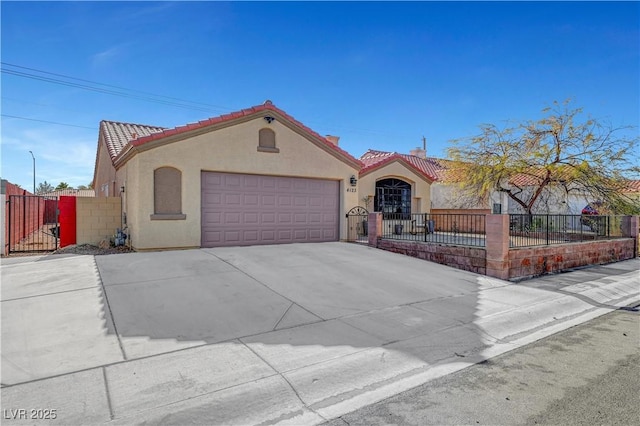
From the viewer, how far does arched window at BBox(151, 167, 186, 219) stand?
1057 cm

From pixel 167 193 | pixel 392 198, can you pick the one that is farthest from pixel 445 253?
pixel 167 193

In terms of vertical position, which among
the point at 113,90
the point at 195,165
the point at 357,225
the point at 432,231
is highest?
the point at 113,90

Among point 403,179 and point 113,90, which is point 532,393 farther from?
point 113,90

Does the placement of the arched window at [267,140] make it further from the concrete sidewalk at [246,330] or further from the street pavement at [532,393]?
the street pavement at [532,393]

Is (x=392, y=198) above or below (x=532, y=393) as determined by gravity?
above

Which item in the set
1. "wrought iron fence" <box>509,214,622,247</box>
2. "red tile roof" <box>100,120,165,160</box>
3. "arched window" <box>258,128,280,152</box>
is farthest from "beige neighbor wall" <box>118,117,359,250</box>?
"wrought iron fence" <box>509,214,622,247</box>

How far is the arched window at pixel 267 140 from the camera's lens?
39.8ft

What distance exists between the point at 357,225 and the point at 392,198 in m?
4.05

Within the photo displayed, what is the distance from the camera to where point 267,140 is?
40.4 feet

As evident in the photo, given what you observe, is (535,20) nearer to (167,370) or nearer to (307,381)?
(307,381)

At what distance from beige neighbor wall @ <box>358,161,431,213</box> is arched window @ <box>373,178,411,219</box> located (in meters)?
0.27

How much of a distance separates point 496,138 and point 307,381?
14.3 meters

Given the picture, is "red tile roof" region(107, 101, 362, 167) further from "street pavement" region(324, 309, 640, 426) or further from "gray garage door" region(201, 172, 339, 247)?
"street pavement" region(324, 309, 640, 426)

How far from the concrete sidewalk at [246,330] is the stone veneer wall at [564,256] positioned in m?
0.65
